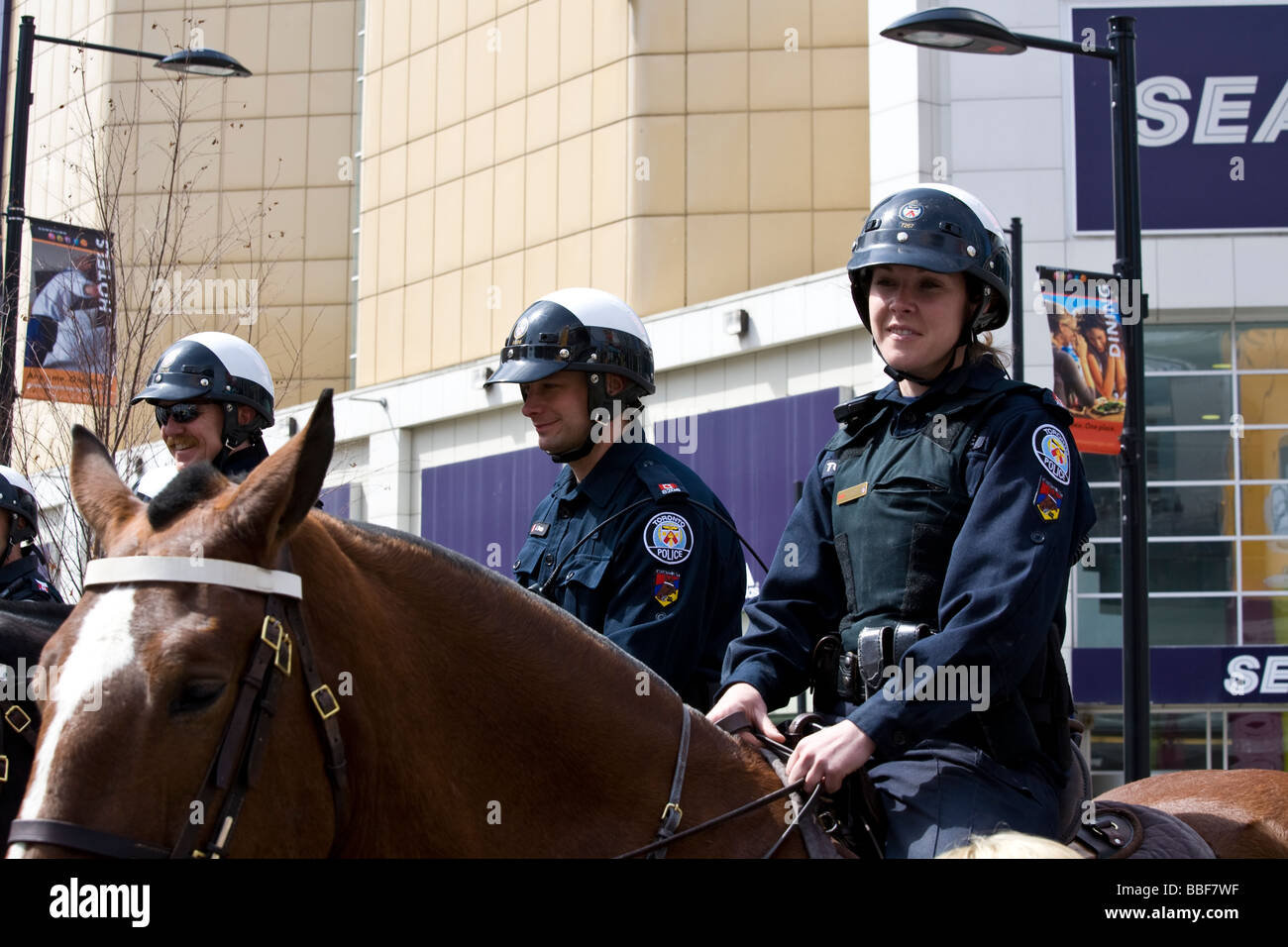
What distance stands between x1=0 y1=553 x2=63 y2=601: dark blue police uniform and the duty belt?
4.17 metres

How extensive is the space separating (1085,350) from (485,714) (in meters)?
13.1

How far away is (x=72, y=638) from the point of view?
288 centimetres

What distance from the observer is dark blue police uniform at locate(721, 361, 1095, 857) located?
3805mm

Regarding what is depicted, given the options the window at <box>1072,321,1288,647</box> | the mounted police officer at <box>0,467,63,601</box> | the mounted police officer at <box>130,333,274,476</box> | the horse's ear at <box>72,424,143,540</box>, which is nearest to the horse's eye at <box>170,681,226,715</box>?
the horse's ear at <box>72,424,143,540</box>

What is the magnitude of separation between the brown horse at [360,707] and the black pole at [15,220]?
897cm

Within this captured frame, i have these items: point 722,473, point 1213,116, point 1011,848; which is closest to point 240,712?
point 1011,848

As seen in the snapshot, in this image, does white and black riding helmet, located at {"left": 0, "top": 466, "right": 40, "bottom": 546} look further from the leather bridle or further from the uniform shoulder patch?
the leather bridle

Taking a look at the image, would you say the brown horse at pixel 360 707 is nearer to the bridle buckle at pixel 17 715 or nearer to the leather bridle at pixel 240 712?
the leather bridle at pixel 240 712

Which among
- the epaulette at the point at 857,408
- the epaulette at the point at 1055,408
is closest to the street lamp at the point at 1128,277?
the epaulette at the point at 857,408

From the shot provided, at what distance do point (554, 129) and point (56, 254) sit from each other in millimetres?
17549

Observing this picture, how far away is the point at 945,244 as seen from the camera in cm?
434

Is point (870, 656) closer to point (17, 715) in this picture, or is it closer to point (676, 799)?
point (676, 799)

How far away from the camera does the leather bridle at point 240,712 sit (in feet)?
8.93
